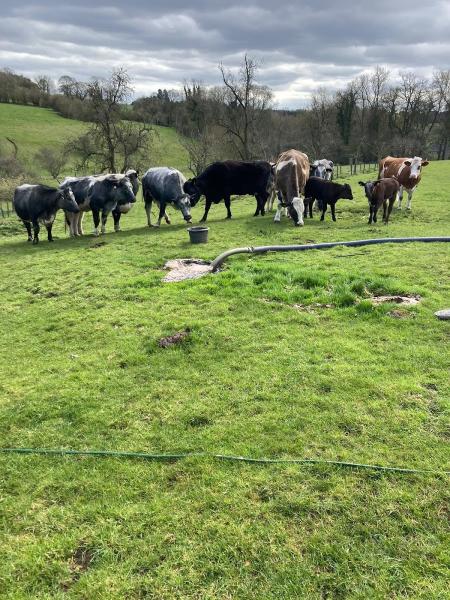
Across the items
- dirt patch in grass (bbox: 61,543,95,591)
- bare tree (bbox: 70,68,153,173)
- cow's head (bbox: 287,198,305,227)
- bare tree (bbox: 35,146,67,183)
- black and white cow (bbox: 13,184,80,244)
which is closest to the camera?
dirt patch in grass (bbox: 61,543,95,591)

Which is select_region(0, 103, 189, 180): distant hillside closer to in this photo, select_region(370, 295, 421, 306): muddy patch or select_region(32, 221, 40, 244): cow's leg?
select_region(32, 221, 40, 244): cow's leg

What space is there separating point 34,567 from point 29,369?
3158 mm

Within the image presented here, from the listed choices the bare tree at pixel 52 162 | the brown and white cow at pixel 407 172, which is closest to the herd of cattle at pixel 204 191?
the brown and white cow at pixel 407 172

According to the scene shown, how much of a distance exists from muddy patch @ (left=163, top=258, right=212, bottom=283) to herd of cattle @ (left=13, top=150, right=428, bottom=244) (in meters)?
5.22

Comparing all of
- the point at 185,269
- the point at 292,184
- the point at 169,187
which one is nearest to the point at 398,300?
the point at 185,269

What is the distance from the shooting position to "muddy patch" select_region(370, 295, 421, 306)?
7000 millimetres

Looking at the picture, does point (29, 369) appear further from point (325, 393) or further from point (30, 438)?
point (325, 393)

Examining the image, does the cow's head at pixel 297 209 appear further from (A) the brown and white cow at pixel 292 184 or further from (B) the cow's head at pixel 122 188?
(B) the cow's head at pixel 122 188

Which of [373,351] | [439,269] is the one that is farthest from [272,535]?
[439,269]

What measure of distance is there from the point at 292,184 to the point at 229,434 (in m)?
11.8

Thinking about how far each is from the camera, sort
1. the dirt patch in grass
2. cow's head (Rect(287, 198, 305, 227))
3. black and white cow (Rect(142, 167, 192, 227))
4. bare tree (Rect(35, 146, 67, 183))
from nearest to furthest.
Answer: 1. the dirt patch in grass
2. cow's head (Rect(287, 198, 305, 227))
3. black and white cow (Rect(142, 167, 192, 227))
4. bare tree (Rect(35, 146, 67, 183))

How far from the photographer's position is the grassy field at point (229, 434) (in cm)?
291

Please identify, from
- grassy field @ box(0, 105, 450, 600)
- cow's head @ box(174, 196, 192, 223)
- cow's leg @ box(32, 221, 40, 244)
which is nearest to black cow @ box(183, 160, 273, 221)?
cow's head @ box(174, 196, 192, 223)

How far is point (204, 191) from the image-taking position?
1623cm
